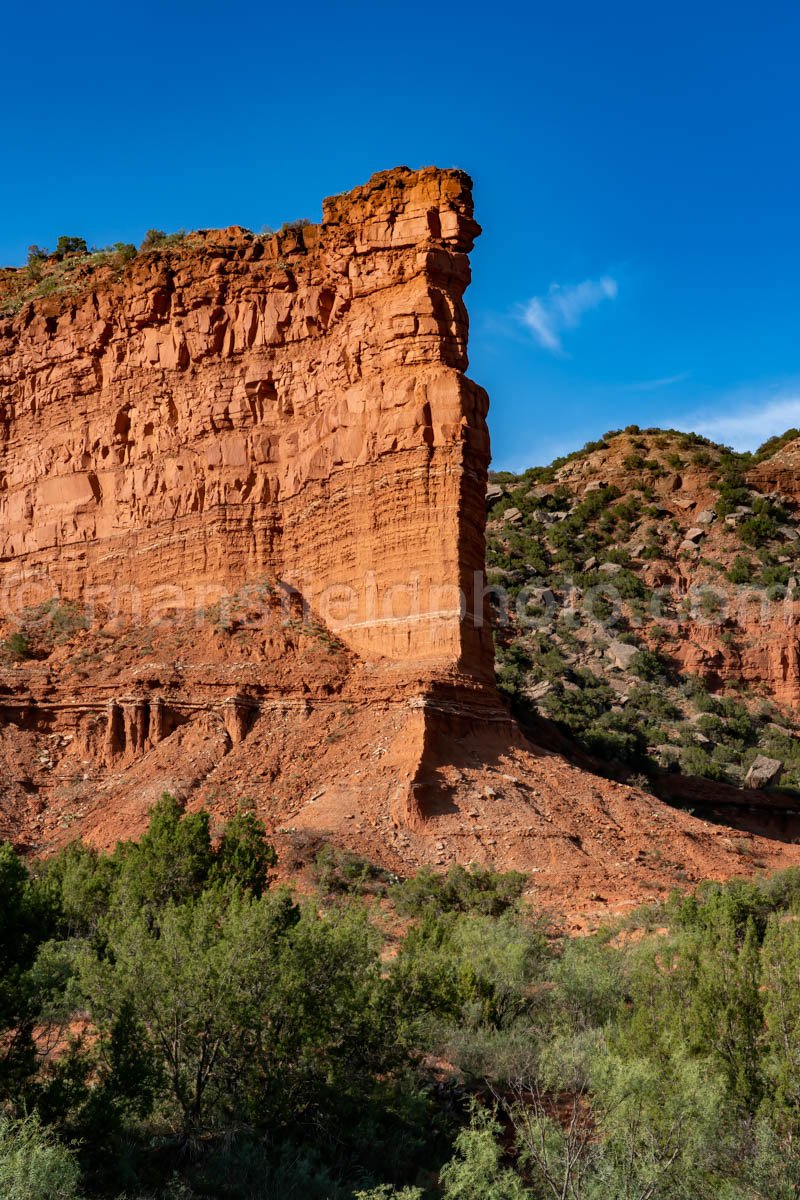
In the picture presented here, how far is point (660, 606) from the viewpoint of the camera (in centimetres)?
5716

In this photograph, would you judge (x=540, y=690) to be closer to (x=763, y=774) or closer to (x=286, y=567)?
(x=763, y=774)

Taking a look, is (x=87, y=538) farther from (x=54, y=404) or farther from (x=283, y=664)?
(x=283, y=664)

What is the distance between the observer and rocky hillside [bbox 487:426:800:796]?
47.1 m

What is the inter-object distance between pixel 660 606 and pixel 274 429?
27.1m

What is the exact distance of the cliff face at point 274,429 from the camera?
31016 mm

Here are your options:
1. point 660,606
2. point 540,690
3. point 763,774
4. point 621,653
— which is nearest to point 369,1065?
point 763,774

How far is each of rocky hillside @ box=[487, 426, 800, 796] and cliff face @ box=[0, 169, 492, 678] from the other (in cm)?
940

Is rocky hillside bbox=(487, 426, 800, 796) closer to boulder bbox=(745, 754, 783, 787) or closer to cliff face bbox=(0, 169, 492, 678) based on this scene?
A: boulder bbox=(745, 754, 783, 787)

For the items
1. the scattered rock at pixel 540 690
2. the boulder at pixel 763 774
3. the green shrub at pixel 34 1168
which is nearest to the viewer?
the green shrub at pixel 34 1168

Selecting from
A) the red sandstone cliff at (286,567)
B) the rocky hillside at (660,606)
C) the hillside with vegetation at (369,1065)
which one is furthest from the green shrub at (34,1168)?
the rocky hillside at (660,606)

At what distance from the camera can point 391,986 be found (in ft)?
51.4

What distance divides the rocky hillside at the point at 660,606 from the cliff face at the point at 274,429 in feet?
30.8

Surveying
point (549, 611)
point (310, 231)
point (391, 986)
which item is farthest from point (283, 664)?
point (549, 611)

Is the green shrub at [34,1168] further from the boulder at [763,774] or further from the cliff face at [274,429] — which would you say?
the boulder at [763,774]
